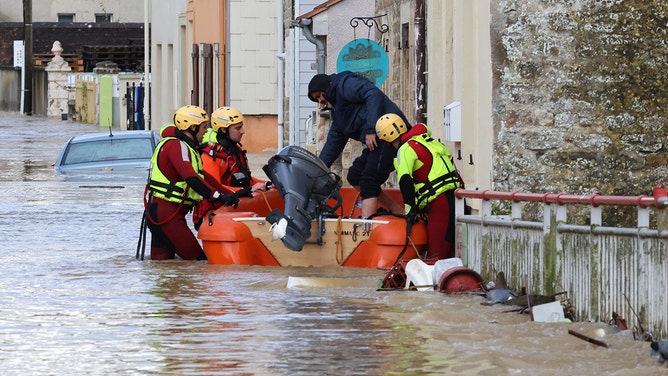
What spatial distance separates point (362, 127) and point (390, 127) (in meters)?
1.55

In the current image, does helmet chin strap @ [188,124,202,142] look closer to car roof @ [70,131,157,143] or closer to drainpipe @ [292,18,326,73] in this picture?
car roof @ [70,131,157,143]

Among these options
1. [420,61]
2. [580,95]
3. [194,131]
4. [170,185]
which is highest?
[420,61]

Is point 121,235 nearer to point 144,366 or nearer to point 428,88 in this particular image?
point 428,88

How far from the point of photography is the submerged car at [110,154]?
25531 millimetres

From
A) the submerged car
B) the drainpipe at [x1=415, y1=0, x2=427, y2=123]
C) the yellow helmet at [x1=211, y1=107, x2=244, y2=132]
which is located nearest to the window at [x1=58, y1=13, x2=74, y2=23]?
the submerged car

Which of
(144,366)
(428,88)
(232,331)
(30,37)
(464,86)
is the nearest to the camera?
(144,366)

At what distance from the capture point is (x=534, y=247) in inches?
448

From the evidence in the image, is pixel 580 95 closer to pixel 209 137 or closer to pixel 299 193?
pixel 299 193

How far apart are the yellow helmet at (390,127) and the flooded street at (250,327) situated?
1199 millimetres

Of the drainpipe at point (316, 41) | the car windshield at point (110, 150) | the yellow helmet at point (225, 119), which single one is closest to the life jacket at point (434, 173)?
the yellow helmet at point (225, 119)

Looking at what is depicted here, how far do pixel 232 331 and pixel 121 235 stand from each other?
736cm

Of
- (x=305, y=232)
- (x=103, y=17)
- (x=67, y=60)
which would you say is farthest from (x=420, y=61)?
(x=103, y=17)

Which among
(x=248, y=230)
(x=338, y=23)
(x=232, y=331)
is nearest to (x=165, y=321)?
(x=232, y=331)

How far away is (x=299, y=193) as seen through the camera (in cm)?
1442
